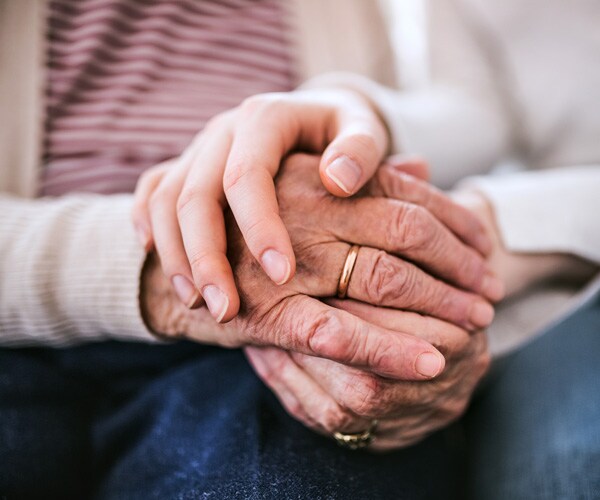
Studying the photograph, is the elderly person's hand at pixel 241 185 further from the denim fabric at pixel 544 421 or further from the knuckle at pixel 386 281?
the denim fabric at pixel 544 421

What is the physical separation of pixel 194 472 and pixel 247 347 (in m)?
0.14

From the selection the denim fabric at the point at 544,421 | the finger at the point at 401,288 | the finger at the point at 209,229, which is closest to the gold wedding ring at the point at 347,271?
→ the finger at the point at 401,288

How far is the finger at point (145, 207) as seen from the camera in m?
0.55

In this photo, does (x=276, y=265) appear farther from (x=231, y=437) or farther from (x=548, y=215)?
(x=548, y=215)

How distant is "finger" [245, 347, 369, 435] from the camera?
19.3 inches

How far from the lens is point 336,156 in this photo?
47cm

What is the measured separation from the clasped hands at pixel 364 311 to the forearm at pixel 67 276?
1.2 inches

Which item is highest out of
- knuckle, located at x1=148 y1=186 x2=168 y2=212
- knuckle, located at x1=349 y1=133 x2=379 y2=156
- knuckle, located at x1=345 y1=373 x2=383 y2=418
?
knuckle, located at x1=349 y1=133 x2=379 y2=156

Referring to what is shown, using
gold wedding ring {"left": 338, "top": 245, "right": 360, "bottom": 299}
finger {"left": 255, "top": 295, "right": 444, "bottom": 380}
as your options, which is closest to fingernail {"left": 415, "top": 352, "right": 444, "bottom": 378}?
finger {"left": 255, "top": 295, "right": 444, "bottom": 380}

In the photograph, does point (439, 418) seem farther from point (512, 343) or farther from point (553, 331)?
point (553, 331)

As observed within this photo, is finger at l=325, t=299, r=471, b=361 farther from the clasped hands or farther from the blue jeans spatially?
the blue jeans

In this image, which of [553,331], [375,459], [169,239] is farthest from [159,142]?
[553,331]

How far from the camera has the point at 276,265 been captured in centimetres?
43

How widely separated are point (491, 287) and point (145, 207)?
0.44 m
